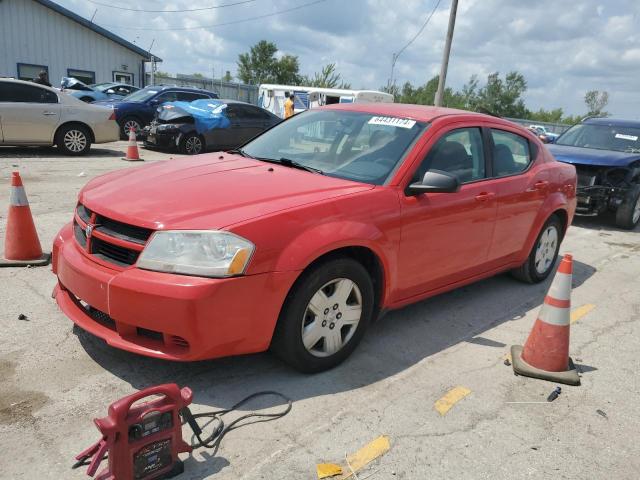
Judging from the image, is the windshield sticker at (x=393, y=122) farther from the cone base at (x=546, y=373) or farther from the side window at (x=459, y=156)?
the cone base at (x=546, y=373)

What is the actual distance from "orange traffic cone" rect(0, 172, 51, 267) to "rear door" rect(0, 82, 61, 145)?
693cm

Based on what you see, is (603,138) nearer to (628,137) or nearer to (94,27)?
(628,137)

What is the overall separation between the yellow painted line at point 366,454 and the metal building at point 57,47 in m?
26.7

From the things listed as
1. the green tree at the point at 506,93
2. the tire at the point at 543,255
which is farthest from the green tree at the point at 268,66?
the tire at the point at 543,255

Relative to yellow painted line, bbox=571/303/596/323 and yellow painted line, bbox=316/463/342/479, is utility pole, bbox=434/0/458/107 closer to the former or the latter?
yellow painted line, bbox=571/303/596/323

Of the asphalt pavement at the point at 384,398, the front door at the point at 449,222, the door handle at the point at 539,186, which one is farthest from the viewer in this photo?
the door handle at the point at 539,186

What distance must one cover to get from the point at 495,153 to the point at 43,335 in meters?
3.77

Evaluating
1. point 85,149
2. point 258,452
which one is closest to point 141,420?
point 258,452

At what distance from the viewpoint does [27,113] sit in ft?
34.7

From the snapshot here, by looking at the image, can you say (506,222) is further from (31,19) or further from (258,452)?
(31,19)

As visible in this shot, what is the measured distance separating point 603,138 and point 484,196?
6.99 m

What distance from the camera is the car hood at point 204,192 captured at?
113 inches

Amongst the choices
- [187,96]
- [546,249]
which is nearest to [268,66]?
[187,96]

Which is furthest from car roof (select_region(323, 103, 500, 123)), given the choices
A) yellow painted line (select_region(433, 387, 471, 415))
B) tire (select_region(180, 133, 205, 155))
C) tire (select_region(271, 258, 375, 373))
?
tire (select_region(180, 133, 205, 155))
